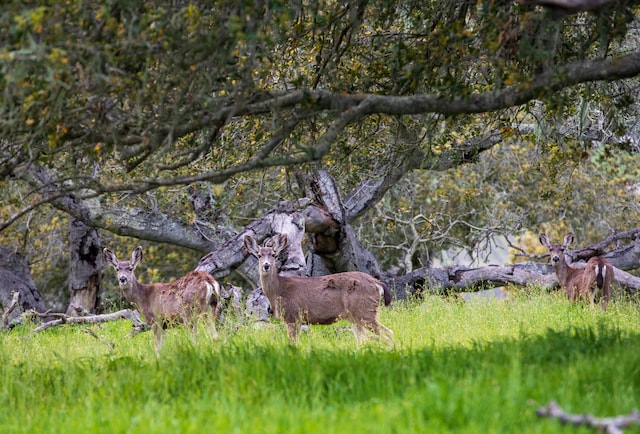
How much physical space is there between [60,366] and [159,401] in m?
1.94

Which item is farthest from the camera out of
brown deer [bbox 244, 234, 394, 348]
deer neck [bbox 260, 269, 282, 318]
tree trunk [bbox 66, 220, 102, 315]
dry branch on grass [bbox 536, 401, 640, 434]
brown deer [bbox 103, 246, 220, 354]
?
→ tree trunk [bbox 66, 220, 102, 315]

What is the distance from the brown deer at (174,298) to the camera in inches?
456

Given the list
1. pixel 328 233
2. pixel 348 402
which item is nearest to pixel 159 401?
pixel 348 402

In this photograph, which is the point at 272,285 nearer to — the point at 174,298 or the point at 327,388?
the point at 174,298

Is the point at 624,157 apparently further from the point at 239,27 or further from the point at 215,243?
the point at 239,27

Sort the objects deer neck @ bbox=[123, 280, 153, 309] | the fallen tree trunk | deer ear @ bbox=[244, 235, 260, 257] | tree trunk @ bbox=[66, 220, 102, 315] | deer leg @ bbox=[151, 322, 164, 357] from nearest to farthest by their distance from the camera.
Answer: deer leg @ bbox=[151, 322, 164, 357] → deer ear @ bbox=[244, 235, 260, 257] → deer neck @ bbox=[123, 280, 153, 309] → the fallen tree trunk → tree trunk @ bbox=[66, 220, 102, 315]

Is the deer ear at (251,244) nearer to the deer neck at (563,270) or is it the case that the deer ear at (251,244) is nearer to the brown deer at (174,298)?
the brown deer at (174,298)

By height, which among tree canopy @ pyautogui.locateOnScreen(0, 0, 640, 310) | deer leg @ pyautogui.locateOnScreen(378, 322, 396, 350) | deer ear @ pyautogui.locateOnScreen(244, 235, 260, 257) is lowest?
deer leg @ pyautogui.locateOnScreen(378, 322, 396, 350)

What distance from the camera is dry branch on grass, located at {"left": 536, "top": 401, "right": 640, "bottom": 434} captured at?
5.35 m

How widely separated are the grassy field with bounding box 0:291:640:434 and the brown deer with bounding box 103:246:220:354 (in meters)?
2.00

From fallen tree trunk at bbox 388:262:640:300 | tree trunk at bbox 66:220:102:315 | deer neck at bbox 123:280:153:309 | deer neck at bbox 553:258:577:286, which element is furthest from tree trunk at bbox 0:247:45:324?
deer neck at bbox 553:258:577:286

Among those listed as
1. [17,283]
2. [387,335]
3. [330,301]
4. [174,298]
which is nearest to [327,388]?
[387,335]

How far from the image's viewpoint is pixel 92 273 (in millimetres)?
19234

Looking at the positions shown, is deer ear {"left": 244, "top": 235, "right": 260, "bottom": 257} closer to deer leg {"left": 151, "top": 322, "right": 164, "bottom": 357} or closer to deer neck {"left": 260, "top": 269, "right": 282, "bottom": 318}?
deer neck {"left": 260, "top": 269, "right": 282, "bottom": 318}
